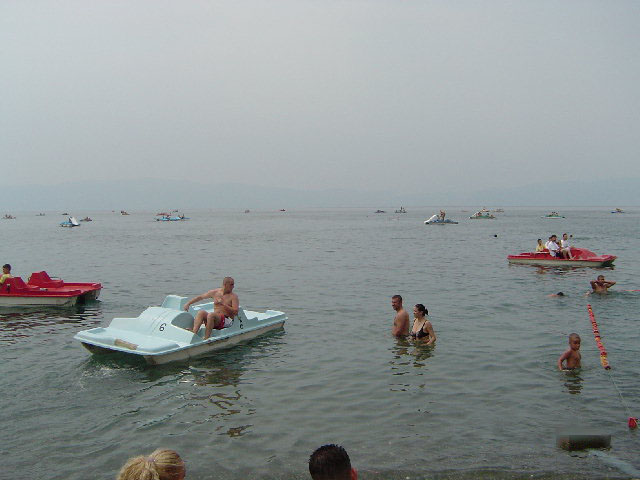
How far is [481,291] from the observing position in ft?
80.8

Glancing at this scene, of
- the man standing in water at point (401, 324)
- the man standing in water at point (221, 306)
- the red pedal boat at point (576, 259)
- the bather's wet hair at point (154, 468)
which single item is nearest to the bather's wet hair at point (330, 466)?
the bather's wet hair at point (154, 468)

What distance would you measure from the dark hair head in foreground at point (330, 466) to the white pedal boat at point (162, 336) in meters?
9.08

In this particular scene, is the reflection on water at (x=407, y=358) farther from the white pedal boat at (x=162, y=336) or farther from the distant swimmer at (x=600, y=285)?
the distant swimmer at (x=600, y=285)

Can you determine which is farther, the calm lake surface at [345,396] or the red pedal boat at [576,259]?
the red pedal boat at [576,259]

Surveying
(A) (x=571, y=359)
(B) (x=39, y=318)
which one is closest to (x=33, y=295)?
(B) (x=39, y=318)

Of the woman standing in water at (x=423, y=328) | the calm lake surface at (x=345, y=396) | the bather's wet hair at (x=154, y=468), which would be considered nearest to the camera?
the bather's wet hair at (x=154, y=468)

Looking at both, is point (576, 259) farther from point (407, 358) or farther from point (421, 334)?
point (407, 358)

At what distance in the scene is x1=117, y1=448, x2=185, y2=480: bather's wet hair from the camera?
3.36 metres

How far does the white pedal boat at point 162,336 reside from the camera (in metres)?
12.3

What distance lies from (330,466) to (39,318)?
737 inches

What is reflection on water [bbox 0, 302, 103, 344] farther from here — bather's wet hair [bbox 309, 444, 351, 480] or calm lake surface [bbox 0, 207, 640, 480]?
bather's wet hair [bbox 309, 444, 351, 480]

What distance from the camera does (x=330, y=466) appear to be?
3.74 meters

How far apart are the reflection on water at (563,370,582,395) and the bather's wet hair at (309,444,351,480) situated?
897cm

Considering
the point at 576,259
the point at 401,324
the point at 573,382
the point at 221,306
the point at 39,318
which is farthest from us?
the point at 576,259
